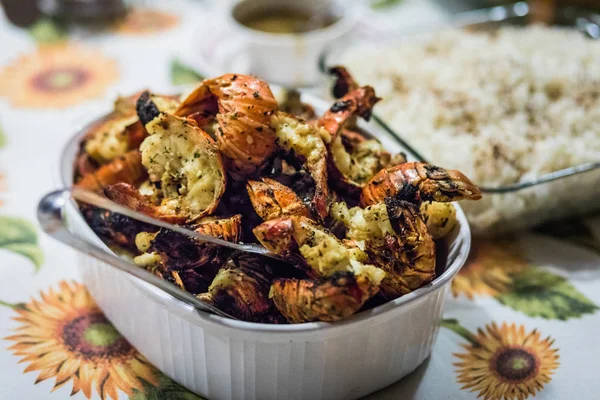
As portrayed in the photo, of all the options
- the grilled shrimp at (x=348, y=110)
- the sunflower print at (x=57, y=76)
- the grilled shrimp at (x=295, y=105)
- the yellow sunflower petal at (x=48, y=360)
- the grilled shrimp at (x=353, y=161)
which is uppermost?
the grilled shrimp at (x=348, y=110)

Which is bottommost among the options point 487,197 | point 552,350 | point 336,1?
point 552,350

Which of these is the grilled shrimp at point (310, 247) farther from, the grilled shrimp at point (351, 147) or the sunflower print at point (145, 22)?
the sunflower print at point (145, 22)

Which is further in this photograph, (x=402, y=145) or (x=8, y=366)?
(x=402, y=145)

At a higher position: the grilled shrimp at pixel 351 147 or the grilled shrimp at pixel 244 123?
the grilled shrimp at pixel 244 123

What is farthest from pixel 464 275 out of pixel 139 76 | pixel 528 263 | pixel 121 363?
pixel 139 76

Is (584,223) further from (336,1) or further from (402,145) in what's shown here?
(336,1)

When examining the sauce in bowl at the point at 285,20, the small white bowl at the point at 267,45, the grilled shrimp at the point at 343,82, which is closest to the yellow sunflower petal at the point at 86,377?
the grilled shrimp at the point at 343,82

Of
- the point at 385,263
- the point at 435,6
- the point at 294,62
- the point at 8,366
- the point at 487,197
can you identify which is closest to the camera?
the point at 385,263
